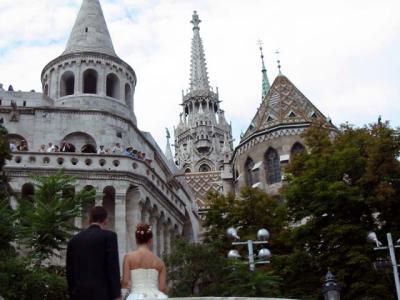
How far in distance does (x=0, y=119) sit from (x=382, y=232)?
1693cm

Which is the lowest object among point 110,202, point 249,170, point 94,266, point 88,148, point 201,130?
point 94,266

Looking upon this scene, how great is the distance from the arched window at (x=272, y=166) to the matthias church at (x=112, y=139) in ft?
0.20

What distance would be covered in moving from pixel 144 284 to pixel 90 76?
82.2ft

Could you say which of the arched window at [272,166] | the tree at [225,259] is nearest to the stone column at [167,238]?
the tree at [225,259]

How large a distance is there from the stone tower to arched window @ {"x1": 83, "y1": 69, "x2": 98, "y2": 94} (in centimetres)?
4190

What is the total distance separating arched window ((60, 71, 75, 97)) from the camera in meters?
31.5

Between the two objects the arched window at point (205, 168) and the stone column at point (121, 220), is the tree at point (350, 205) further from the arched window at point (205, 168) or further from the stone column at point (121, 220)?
the arched window at point (205, 168)

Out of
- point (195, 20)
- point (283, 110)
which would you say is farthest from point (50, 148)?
point (195, 20)

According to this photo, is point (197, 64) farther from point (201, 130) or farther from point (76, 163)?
point (76, 163)

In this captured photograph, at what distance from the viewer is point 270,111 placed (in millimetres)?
39812

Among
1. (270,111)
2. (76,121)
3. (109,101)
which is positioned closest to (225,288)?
(76,121)

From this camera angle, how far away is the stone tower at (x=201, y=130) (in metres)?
82.9

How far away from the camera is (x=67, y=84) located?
32.2m

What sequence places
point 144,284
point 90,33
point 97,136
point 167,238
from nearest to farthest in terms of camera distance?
point 144,284
point 97,136
point 167,238
point 90,33
